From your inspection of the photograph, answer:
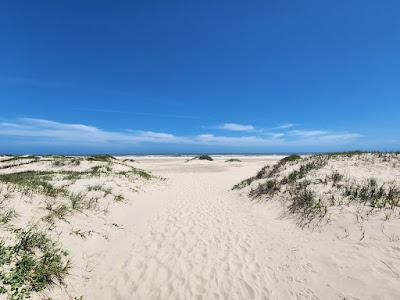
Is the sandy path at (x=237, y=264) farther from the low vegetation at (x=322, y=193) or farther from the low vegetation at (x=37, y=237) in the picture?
the low vegetation at (x=322, y=193)

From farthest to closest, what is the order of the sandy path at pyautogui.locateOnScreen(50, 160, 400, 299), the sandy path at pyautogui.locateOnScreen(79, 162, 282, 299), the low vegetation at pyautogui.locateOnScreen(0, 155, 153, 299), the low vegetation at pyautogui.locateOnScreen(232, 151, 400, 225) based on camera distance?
the low vegetation at pyautogui.locateOnScreen(232, 151, 400, 225) < the sandy path at pyautogui.locateOnScreen(79, 162, 282, 299) < the sandy path at pyautogui.locateOnScreen(50, 160, 400, 299) < the low vegetation at pyautogui.locateOnScreen(0, 155, 153, 299)

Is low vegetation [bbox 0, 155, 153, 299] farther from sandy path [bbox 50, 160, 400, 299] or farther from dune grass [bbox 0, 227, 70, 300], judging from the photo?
sandy path [bbox 50, 160, 400, 299]

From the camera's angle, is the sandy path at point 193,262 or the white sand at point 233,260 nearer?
the white sand at point 233,260

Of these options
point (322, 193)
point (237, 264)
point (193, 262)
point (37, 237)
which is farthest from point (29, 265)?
point (322, 193)

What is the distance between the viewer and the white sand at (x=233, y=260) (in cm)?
550

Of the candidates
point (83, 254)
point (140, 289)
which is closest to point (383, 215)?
point (140, 289)

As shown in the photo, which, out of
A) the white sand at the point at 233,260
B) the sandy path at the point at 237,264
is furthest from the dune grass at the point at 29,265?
the sandy path at the point at 237,264

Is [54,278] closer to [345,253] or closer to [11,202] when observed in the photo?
[11,202]

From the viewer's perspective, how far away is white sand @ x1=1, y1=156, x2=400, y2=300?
550cm

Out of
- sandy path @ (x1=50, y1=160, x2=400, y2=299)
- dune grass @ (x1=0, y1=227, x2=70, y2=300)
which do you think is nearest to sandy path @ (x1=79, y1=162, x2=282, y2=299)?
sandy path @ (x1=50, y1=160, x2=400, y2=299)

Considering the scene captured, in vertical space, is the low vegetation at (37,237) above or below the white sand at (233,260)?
above

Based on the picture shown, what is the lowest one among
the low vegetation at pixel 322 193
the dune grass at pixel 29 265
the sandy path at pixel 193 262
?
the sandy path at pixel 193 262

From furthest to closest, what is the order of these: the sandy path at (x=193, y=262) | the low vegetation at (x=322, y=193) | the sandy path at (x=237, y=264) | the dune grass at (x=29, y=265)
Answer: the low vegetation at (x=322, y=193) < the sandy path at (x=193, y=262) < the sandy path at (x=237, y=264) < the dune grass at (x=29, y=265)

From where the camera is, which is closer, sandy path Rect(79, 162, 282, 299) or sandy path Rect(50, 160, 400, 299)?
sandy path Rect(50, 160, 400, 299)
